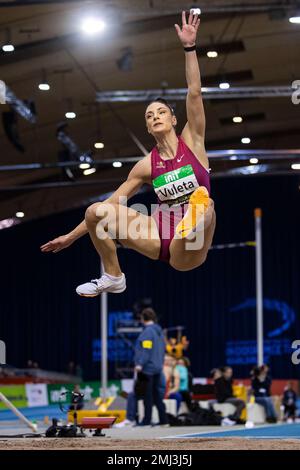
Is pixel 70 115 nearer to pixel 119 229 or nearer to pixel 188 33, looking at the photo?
pixel 188 33

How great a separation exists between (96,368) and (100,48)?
41.7 ft

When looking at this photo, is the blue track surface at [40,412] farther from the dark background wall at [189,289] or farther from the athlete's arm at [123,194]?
the athlete's arm at [123,194]

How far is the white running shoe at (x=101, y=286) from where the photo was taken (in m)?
5.61

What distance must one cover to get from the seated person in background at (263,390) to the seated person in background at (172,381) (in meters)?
1.26

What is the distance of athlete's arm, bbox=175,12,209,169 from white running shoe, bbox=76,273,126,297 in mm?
961

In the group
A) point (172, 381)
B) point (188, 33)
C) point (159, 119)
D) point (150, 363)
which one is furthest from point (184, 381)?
point (188, 33)

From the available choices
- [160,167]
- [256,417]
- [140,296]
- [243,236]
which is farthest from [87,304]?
[160,167]

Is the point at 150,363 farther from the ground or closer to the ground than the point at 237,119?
closer to the ground

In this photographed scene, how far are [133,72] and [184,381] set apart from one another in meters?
7.30

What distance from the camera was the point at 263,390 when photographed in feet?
43.9

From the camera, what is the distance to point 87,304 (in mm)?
26578

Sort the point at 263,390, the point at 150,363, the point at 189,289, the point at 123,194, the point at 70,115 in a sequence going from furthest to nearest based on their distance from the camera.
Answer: the point at 189,289, the point at 70,115, the point at 263,390, the point at 150,363, the point at 123,194

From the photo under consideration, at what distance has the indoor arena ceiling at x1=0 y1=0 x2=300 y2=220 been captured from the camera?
1441 cm

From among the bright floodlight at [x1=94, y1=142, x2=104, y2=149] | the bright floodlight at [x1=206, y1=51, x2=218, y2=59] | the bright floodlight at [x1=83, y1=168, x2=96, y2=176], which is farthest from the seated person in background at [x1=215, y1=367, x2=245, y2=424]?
the bright floodlight at [x1=94, y1=142, x2=104, y2=149]
